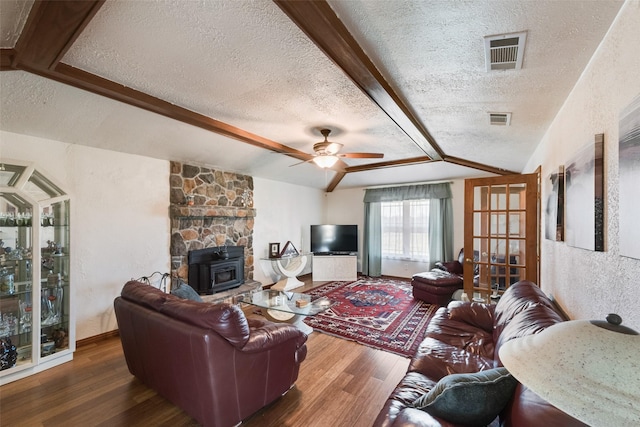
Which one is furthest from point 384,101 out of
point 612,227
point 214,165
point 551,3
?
point 214,165

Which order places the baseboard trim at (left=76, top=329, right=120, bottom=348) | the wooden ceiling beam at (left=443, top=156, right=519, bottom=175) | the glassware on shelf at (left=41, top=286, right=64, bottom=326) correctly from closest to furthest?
the glassware on shelf at (left=41, top=286, right=64, bottom=326) → the baseboard trim at (left=76, top=329, right=120, bottom=348) → the wooden ceiling beam at (left=443, top=156, right=519, bottom=175)

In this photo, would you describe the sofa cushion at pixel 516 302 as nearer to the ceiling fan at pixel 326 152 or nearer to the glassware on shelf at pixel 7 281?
the ceiling fan at pixel 326 152

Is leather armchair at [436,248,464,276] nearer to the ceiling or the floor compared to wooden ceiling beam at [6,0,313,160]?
nearer to the floor

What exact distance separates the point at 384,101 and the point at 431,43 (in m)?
0.77

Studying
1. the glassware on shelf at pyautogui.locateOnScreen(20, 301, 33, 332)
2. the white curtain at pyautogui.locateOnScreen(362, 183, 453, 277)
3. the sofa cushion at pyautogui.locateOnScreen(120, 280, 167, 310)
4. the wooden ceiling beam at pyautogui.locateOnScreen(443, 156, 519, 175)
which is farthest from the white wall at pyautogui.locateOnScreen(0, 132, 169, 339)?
the wooden ceiling beam at pyautogui.locateOnScreen(443, 156, 519, 175)

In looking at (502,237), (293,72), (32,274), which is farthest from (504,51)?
(32,274)

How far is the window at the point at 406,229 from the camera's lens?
621 cm

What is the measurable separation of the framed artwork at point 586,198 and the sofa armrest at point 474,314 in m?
0.98

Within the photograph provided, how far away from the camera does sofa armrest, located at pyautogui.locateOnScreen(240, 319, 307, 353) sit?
Answer: 184cm

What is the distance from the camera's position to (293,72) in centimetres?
214

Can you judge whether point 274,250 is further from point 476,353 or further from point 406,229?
point 476,353

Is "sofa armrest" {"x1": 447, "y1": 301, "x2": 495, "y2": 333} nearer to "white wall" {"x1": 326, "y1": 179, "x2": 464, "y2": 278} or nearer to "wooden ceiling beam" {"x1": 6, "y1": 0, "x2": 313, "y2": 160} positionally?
"white wall" {"x1": 326, "y1": 179, "x2": 464, "y2": 278}

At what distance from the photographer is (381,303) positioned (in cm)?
447

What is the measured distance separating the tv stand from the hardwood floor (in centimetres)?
325
